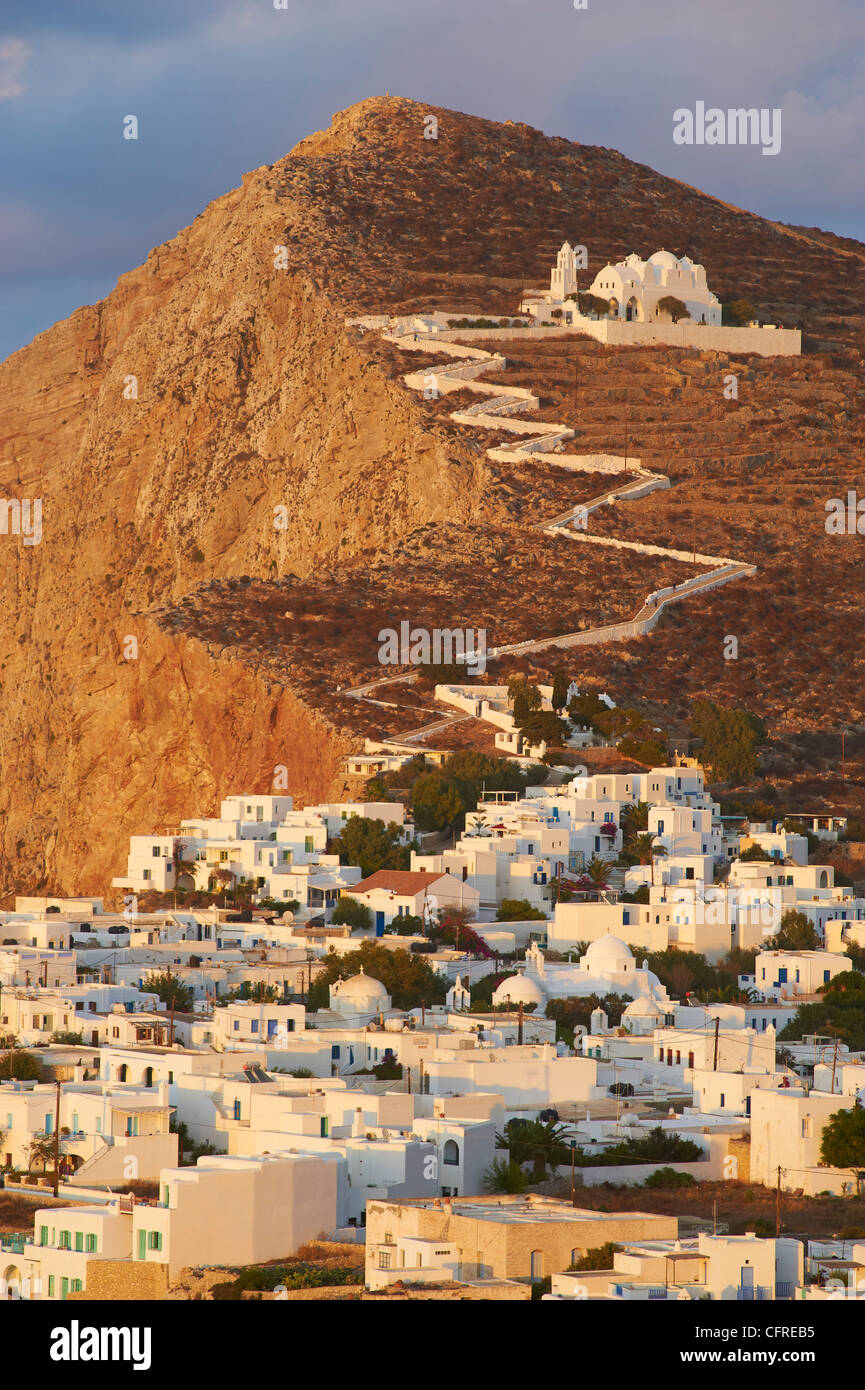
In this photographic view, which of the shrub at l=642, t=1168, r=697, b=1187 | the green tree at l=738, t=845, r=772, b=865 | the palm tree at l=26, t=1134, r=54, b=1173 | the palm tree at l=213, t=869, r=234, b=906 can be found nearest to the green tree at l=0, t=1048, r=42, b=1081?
the palm tree at l=26, t=1134, r=54, b=1173

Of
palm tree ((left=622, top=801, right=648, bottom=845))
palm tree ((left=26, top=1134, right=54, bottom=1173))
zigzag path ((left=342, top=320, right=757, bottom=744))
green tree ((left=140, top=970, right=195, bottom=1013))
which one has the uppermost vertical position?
zigzag path ((left=342, top=320, right=757, bottom=744))

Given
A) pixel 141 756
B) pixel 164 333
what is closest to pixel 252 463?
pixel 164 333

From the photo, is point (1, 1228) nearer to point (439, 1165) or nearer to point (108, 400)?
point (439, 1165)

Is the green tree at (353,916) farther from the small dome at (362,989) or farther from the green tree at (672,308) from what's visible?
the green tree at (672,308)

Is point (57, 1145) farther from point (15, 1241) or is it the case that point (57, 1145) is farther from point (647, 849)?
point (647, 849)

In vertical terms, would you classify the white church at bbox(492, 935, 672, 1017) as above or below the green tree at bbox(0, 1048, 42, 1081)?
above

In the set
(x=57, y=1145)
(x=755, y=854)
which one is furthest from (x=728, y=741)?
(x=57, y=1145)

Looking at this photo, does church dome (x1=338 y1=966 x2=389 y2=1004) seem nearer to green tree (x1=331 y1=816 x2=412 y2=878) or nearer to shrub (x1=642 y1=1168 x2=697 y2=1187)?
shrub (x1=642 y1=1168 x2=697 y2=1187)
